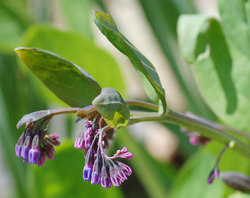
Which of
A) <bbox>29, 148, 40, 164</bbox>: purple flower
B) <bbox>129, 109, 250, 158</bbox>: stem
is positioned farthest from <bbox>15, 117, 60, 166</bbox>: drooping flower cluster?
<bbox>129, 109, 250, 158</bbox>: stem

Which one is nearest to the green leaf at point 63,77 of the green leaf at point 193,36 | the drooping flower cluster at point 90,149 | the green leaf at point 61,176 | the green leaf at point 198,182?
the drooping flower cluster at point 90,149

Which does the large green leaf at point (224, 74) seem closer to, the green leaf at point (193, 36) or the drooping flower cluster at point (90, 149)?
the green leaf at point (193, 36)

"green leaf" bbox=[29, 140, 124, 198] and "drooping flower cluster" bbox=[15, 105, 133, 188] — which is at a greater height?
"drooping flower cluster" bbox=[15, 105, 133, 188]

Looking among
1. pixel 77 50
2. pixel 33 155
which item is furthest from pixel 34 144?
pixel 77 50

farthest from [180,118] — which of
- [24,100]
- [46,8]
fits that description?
[46,8]

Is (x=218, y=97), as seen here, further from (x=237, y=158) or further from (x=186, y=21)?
(x=237, y=158)

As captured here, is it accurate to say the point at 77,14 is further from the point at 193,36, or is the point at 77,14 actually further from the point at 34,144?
the point at 34,144

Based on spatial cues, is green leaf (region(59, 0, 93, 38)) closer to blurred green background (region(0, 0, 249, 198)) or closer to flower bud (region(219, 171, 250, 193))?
blurred green background (region(0, 0, 249, 198))
